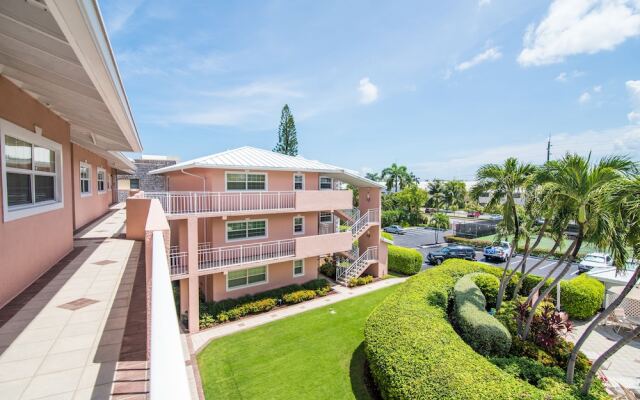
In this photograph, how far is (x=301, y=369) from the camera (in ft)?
33.5

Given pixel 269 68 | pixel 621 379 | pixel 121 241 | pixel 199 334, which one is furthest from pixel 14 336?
pixel 621 379

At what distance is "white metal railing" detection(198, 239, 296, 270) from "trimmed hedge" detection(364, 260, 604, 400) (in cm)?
670

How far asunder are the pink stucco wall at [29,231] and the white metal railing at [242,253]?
7356 millimetres

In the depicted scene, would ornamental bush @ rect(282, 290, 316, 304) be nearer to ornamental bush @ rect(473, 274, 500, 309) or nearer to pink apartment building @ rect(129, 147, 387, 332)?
pink apartment building @ rect(129, 147, 387, 332)

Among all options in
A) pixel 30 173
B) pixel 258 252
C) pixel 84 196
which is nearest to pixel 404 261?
pixel 258 252

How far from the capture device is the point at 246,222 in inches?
622

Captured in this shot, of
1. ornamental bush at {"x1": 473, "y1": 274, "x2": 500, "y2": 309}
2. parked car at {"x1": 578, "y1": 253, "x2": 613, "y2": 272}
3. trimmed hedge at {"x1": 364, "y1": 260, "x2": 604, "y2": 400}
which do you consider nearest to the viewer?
trimmed hedge at {"x1": 364, "y1": 260, "x2": 604, "y2": 400}

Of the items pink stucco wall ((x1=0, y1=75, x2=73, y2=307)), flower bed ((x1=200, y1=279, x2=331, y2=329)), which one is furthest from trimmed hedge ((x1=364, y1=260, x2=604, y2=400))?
pink stucco wall ((x1=0, y1=75, x2=73, y2=307))

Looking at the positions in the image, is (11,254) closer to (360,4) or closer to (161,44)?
(161,44)

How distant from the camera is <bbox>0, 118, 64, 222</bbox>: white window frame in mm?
4152

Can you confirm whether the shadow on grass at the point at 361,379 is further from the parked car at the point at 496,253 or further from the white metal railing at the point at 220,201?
the parked car at the point at 496,253

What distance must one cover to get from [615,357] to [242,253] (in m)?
16.4

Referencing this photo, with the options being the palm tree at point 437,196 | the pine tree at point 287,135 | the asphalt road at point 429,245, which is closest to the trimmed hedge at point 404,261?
the asphalt road at point 429,245

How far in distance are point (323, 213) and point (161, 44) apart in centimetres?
1342
